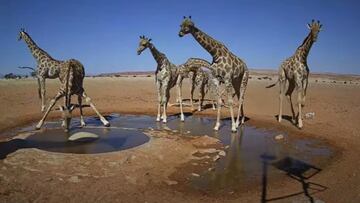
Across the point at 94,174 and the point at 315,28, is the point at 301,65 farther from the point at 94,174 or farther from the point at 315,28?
the point at 94,174

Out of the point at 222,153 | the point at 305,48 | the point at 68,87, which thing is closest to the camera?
the point at 222,153

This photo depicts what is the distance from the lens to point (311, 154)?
9.16m

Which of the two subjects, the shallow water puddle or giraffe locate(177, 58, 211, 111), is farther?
giraffe locate(177, 58, 211, 111)

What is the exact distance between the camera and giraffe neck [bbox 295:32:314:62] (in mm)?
12062

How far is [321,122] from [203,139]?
19.9ft

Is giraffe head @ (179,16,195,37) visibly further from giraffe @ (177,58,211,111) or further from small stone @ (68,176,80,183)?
small stone @ (68,176,80,183)

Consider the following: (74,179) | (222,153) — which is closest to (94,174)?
(74,179)

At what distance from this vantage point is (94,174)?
6.98 m

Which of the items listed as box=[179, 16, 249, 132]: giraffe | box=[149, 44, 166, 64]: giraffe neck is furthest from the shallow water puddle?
box=[149, 44, 166, 64]: giraffe neck

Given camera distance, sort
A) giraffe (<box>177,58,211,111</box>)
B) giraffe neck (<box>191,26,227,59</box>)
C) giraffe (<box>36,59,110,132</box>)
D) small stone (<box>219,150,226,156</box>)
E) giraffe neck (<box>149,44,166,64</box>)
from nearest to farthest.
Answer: small stone (<box>219,150,226,156</box>) < giraffe (<box>36,59,110,132</box>) < giraffe neck (<box>191,26,227,59</box>) < giraffe neck (<box>149,44,166,64</box>) < giraffe (<box>177,58,211,111</box>)

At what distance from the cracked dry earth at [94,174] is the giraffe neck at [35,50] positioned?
8.41m

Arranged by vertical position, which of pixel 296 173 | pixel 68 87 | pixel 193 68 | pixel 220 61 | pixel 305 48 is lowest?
pixel 296 173

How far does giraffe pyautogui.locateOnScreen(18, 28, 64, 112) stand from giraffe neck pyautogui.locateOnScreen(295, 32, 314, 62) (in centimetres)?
1054

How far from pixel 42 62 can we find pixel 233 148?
34.0 feet
